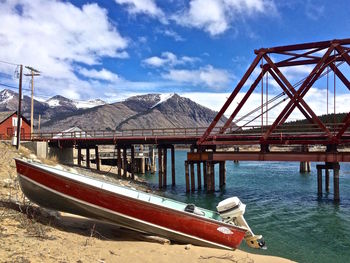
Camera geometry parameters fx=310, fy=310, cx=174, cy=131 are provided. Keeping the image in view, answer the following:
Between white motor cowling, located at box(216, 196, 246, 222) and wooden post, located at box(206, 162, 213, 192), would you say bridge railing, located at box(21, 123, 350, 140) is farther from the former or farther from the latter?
white motor cowling, located at box(216, 196, 246, 222)

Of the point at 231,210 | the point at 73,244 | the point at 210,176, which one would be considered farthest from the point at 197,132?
the point at 73,244

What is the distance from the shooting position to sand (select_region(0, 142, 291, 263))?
8242 millimetres

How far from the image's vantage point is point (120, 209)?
11.9 meters

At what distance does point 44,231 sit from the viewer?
10.0m

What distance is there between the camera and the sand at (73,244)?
27.0ft

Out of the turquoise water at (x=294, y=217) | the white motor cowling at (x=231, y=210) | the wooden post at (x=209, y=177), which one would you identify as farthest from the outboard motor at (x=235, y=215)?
the wooden post at (x=209, y=177)

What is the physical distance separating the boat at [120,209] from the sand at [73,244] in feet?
1.84

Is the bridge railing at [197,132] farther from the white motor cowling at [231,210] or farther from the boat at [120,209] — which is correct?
the boat at [120,209]

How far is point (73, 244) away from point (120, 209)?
260 cm

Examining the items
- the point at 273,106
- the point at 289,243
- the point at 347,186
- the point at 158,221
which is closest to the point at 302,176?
the point at 347,186

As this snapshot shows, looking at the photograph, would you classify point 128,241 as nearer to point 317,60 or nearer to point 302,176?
point 317,60

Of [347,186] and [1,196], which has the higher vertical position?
[1,196]

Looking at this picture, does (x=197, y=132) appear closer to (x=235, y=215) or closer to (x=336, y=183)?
(x=336, y=183)

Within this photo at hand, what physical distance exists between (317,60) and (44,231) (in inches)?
987
